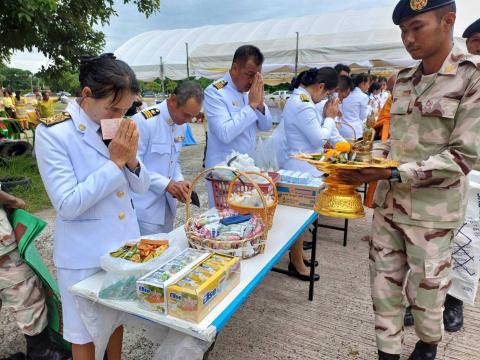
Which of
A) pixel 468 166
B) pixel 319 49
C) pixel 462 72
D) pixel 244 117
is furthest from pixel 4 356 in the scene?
pixel 319 49

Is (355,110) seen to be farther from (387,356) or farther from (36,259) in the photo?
(36,259)

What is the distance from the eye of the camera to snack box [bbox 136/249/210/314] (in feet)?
3.77

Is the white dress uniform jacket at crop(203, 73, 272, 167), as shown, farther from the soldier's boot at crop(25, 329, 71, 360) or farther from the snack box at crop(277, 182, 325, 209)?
the soldier's boot at crop(25, 329, 71, 360)

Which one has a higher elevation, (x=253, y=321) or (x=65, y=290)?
(x=65, y=290)

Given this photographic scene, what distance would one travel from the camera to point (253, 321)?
8.22 ft

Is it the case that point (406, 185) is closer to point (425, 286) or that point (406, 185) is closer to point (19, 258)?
point (425, 286)

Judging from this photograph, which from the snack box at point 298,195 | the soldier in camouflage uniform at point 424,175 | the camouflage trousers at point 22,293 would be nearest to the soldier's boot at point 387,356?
the soldier in camouflage uniform at point 424,175

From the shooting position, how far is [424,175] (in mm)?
1512

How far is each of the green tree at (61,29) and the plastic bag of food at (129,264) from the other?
3.72 meters

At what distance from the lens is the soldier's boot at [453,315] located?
2408 mm

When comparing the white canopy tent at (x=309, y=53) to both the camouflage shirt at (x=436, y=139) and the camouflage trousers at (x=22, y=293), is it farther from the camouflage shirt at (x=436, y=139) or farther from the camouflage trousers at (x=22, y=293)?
the camouflage trousers at (x=22, y=293)

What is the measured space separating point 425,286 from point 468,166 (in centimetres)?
63

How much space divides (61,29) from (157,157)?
4.47m

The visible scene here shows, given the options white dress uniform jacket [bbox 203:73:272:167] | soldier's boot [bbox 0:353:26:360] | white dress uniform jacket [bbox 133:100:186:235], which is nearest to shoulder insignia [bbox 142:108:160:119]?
white dress uniform jacket [bbox 133:100:186:235]
